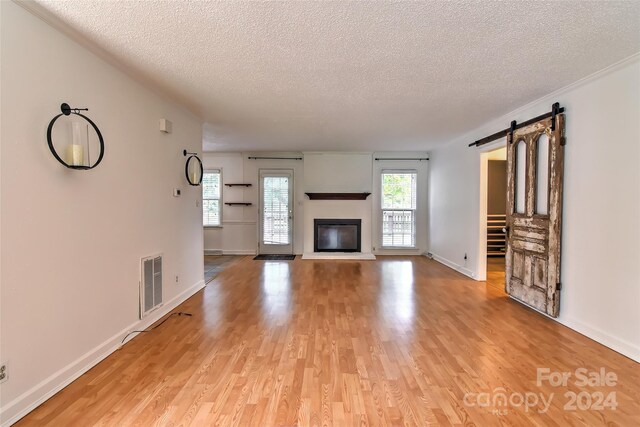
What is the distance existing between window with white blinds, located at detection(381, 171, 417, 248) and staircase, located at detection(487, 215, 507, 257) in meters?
1.62

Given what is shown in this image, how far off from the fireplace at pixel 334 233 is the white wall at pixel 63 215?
14.0ft

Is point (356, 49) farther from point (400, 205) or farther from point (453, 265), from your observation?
point (400, 205)

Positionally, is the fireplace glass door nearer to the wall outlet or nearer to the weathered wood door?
the weathered wood door

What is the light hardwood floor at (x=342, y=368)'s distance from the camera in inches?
71.1

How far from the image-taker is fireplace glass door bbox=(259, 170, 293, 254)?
7281 mm

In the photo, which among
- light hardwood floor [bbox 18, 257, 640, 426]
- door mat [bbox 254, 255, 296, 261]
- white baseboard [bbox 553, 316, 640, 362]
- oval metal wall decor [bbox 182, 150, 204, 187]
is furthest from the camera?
door mat [bbox 254, 255, 296, 261]

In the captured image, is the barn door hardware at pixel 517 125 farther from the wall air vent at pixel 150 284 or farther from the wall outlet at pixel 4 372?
the wall outlet at pixel 4 372

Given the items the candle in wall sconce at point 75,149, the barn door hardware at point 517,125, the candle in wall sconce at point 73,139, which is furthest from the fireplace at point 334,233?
the candle in wall sconce at point 75,149

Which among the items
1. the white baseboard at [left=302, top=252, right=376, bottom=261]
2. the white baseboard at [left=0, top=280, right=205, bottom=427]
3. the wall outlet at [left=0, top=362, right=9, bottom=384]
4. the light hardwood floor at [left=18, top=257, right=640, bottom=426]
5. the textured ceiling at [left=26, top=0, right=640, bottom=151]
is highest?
the textured ceiling at [left=26, top=0, right=640, bottom=151]

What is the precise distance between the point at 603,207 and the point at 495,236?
4336 mm

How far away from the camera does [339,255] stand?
6.95 meters

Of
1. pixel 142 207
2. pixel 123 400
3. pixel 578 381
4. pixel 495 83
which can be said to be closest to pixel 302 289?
pixel 142 207

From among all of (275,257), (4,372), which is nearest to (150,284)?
(4,372)

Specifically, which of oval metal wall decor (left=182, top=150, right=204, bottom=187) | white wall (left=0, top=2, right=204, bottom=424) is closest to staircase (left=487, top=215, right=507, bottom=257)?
oval metal wall decor (left=182, top=150, right=204, bottom=187)
